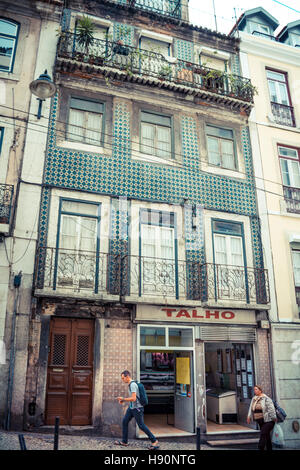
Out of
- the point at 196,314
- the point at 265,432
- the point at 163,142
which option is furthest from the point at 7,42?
the point at 265,432

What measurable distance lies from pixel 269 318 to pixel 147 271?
12.7 ft

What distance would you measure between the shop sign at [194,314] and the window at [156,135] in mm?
4693

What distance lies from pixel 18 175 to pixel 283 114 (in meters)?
9.56

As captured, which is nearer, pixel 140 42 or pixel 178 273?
pixel 178 273

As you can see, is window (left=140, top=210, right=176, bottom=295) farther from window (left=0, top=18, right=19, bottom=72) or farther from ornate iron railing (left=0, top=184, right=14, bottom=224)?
window (left=0, top=18, right=19, bottom=72)

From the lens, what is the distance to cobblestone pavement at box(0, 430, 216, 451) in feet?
25.0

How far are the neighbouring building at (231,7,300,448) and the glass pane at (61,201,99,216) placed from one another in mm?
5354

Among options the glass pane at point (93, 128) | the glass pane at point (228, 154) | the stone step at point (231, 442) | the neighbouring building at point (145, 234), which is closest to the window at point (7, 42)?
the neighbouring building at point (145, 234)

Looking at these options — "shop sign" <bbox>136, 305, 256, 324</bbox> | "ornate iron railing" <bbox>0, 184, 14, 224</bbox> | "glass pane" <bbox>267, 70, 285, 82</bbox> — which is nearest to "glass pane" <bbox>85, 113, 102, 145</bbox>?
"ornate iron railing" <bbox>0, 184, 14, 224</bbox>

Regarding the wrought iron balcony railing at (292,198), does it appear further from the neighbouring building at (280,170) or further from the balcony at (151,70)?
the balcony at (151,70)

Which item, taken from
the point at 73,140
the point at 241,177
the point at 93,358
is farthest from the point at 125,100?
the point at 93,358

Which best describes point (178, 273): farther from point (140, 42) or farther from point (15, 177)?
point (140, 42)

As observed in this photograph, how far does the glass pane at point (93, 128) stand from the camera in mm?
11477

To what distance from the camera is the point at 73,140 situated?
1122cm
